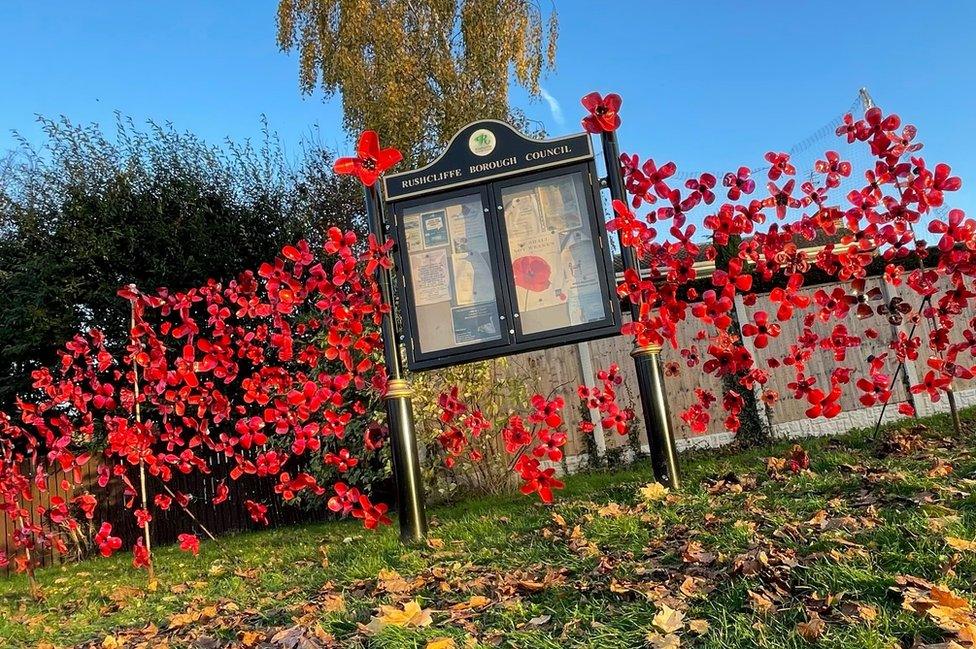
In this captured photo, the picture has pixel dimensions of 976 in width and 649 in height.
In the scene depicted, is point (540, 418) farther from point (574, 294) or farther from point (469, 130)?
point (469, 130)

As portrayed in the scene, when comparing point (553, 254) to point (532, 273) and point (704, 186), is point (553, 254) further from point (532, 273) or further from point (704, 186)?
point (704, 186)

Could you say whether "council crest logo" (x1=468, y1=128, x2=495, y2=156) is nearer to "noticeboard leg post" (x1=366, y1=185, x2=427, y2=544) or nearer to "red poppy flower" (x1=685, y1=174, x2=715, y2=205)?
"noticeboard leg post" (x1=366, y1=185, x2=427, y2=544)

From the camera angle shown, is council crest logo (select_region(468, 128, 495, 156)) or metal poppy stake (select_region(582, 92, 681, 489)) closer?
metal poppy stake (select_region(582, 92, 681, 489))

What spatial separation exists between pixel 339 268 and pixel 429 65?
242 inches

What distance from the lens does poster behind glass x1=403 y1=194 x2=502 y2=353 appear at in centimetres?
467

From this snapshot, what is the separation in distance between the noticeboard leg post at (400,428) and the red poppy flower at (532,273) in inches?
37.1

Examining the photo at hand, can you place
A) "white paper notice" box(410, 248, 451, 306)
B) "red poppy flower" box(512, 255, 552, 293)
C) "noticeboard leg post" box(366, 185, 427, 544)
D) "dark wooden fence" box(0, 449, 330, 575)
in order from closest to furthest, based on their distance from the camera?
"noticeboard leg post" box(366, 185, 427, 544) < "red poppy flower" box(512, 255, 552, 293) < "white paper notice" box(410, 248, 451, 306) < "dark wooden fence" box(0, 449, 330, 575)

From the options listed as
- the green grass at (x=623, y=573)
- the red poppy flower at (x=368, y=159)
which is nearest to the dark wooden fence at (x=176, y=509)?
the green grass at (x=623, y=573)

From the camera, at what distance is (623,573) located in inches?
112

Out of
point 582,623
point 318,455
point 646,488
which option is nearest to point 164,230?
point 318,455

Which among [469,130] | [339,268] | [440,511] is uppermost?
[469,130]

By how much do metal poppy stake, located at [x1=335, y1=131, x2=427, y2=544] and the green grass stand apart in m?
0.21

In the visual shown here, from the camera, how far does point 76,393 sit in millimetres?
5238

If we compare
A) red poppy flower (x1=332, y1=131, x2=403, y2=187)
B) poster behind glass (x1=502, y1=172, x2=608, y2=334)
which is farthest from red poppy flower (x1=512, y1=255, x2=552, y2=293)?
red poppy flower (x1=332, y1=131, x2=403, y2=187)
